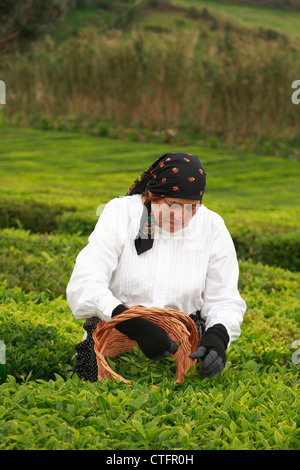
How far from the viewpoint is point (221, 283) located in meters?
2.90

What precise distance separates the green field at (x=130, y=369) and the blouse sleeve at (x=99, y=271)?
33 centimetres

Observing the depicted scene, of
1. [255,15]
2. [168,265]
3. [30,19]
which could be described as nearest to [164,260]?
[168,265]

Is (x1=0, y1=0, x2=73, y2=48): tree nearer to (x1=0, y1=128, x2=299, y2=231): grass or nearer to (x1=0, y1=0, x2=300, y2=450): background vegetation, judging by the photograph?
(x1=0, y1=0, x2=300, y2=450): background vegetation

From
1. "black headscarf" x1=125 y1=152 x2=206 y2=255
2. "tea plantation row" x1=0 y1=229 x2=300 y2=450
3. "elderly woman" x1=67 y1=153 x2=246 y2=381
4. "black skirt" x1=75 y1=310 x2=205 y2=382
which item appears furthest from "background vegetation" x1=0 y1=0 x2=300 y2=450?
"black headscarf" x1=125 y1=152 x2=206 y2=255

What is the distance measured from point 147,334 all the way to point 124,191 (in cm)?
850

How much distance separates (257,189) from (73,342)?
1011 cm

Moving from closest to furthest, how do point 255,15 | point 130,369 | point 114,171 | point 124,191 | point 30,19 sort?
point 130,369 < point 124,191 < point 114,171 < point 30,19 < point 255,15

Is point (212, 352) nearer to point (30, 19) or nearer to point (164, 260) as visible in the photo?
point (164, 260)

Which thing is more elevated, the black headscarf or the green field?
the black headscarf

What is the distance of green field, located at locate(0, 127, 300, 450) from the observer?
7.32 ft

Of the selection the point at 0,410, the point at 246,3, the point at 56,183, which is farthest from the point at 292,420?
the point at 246,3

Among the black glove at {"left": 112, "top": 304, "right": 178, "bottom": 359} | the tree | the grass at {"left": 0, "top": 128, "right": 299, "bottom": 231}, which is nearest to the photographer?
the black glove at {"left": 112, "top": 304, "right": 178, "bottom": 359}

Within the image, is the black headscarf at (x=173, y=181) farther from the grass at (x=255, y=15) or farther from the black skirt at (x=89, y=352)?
the grass at (x=255, y=15)

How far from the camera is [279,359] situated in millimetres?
3709
